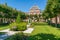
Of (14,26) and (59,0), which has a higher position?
(59,0)

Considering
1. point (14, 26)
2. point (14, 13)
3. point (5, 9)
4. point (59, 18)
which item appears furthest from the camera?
point (14, 13)

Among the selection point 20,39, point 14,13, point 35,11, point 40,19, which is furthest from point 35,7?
point 20,39

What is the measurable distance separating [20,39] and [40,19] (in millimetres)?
69963

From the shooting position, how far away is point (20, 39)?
10984mm

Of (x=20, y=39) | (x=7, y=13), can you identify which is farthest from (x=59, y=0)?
(x=7, y=13)

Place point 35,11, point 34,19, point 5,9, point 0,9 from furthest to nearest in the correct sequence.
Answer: point 35,11
point 34,19
point 5,9
point 0,9

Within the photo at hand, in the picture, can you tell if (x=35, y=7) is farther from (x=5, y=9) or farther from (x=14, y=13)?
(x=5, y=9)

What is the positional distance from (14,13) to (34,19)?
17551 mm

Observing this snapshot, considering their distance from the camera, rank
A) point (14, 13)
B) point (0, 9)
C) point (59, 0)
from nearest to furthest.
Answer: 1. point (59, 0)
2. point (0, 9)
3. point (14, 13)

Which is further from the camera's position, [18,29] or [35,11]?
[35,11]

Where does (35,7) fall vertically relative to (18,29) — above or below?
above

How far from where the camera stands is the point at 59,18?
44.6 meters

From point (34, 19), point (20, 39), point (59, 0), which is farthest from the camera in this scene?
point (34, 19)

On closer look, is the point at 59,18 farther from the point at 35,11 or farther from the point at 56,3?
the point at 35,11
